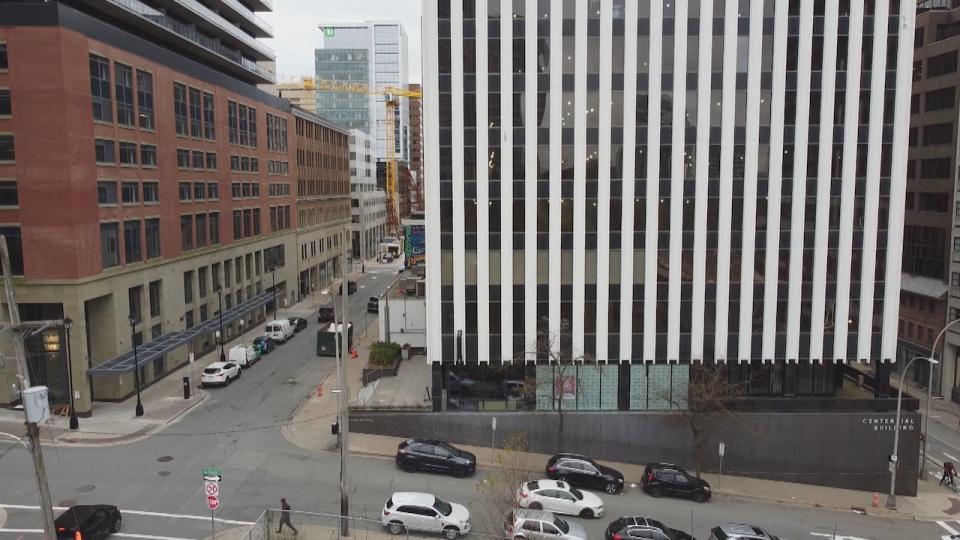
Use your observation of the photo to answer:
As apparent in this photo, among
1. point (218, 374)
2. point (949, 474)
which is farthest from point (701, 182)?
point (218, 374)

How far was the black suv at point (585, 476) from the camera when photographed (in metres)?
31.3

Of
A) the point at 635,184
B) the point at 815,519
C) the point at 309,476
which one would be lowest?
the point at 815,519

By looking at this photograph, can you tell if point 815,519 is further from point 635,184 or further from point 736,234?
point 635,184

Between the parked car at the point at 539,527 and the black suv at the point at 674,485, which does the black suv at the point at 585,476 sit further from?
the parked car at the point at 539,527

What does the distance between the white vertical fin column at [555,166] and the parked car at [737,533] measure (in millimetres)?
12526

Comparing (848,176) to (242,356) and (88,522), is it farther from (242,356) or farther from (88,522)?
(242,356)

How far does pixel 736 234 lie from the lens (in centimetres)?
3675

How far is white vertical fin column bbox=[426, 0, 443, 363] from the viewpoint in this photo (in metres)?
35.8

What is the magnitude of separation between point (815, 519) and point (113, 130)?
41.4 m

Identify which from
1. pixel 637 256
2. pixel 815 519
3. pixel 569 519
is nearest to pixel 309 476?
pixel 569 519

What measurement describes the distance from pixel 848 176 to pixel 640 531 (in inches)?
895

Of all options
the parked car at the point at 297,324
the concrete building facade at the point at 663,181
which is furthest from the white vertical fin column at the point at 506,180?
the parked car at the point at 297,324

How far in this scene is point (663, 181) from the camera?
36.5 meters

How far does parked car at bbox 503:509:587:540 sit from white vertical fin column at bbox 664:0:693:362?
48.0ft
